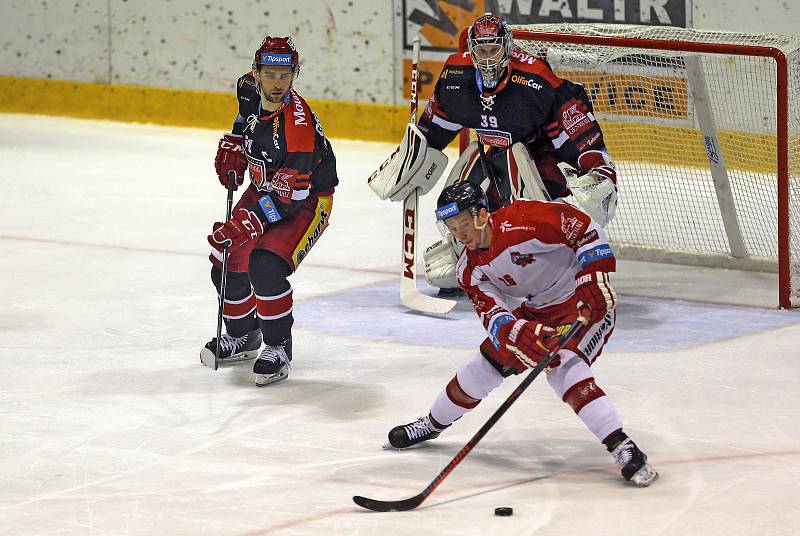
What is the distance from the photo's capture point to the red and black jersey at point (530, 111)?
5.60 meters

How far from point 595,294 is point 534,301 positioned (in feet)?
1.10

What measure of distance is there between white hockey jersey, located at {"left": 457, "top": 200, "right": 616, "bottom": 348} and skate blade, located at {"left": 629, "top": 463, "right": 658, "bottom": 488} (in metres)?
0.51

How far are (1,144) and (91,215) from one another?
2763 millimetres

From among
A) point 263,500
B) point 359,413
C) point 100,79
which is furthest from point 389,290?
point 100,79

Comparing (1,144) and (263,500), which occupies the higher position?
(263,500)

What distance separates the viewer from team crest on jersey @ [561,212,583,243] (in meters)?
3.95

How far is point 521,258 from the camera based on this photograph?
13.3 feet

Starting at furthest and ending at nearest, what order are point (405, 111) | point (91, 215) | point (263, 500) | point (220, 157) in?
point (405, 111), point (91, 215), point (220, 157), point (263, 500)

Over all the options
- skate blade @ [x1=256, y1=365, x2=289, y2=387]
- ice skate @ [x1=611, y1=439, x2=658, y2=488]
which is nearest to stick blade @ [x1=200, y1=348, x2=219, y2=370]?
skate blade @ [x1=256, y1=365, x2=289, y2=387]

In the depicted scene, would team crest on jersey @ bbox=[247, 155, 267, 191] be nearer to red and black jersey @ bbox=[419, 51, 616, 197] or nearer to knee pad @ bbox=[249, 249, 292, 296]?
knee pad @ bbox=[249, 249, 292, 296]

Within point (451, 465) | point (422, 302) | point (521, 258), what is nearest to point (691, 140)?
point (422, 302)

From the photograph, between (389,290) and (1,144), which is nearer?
(389,290)

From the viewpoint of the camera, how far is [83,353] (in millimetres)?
5473

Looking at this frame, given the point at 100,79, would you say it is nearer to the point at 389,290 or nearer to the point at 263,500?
the point at 389,290
